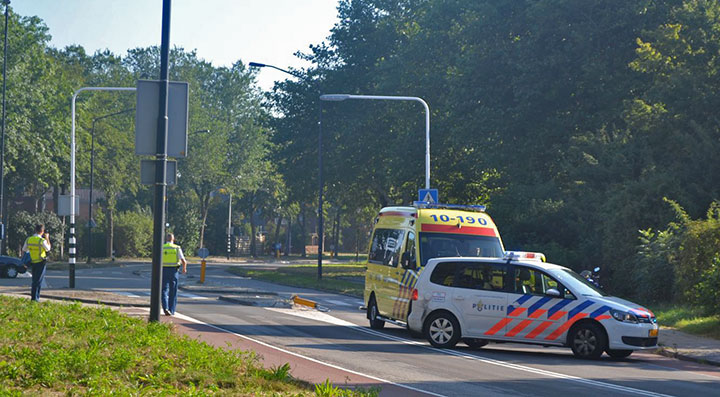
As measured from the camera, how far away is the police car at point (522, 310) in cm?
1594

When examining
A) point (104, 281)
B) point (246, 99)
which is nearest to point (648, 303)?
point (104, 281)

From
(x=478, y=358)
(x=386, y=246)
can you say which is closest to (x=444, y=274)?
(x=478, y=358)

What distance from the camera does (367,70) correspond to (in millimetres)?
53906

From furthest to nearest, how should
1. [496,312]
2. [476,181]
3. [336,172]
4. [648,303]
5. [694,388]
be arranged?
[336,172], [476,181], [648,303], [496,312], [694,388]

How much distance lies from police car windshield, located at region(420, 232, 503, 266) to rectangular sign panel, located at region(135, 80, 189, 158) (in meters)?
6.70

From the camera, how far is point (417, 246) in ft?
63.0

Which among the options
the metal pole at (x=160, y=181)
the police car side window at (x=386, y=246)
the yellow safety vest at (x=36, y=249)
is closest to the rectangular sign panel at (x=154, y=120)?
the metal pole at (x=160, y=181)

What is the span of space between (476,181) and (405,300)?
2624 centimetres

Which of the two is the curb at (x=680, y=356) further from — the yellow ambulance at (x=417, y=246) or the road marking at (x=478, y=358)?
the road marking at (x=478, y=358)

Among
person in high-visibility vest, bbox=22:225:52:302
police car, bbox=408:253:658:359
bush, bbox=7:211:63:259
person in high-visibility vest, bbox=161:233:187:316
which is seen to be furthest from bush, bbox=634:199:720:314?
bush, bbox=7:211:63:259

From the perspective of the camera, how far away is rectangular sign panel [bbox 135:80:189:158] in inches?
555

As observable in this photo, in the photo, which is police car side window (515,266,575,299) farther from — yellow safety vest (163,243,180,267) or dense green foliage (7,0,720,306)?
yellow safety vest (163,243,180,267)

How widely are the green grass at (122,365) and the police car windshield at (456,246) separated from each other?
6.54 meters

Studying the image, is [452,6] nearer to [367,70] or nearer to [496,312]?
[367,70]
